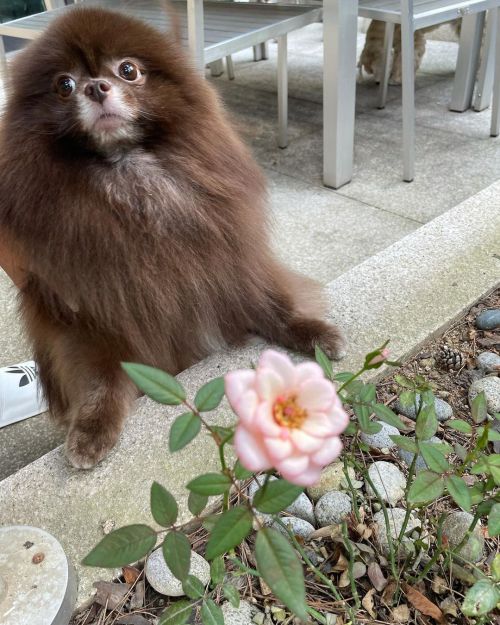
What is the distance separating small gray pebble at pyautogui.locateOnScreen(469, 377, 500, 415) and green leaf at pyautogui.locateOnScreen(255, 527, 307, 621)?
2.82 ft

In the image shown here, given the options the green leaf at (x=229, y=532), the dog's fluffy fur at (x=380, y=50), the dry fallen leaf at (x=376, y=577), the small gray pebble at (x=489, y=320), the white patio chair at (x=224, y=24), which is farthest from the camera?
the dog's fluffy fur at (x=380, y=50)

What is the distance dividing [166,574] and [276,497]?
19.0 inches

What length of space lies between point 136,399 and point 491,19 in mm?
3038

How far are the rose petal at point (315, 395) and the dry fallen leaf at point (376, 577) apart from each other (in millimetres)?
634

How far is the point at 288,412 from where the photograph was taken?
404 mm

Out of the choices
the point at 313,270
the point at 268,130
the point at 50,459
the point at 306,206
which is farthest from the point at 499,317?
the point at 268,130

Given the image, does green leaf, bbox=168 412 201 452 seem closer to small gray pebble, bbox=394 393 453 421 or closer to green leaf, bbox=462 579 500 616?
green leaf, bbox=462 579 500 616

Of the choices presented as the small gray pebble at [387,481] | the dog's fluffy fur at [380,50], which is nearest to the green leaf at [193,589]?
the small gray pebble at [387,481]

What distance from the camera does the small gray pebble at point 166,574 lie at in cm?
90

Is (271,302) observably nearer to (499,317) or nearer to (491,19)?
(499,317)

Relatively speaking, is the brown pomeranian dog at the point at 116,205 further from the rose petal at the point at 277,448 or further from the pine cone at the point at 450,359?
the rose petal at the point at 277,448

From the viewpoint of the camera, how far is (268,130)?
3.51 m

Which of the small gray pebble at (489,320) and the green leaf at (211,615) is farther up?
the green leaf at (211,615)

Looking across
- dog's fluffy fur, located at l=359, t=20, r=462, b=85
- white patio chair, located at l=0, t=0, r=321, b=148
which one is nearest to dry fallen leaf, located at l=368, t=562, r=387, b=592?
white patio chair, located at l=0, t=0, r=321, b=148
